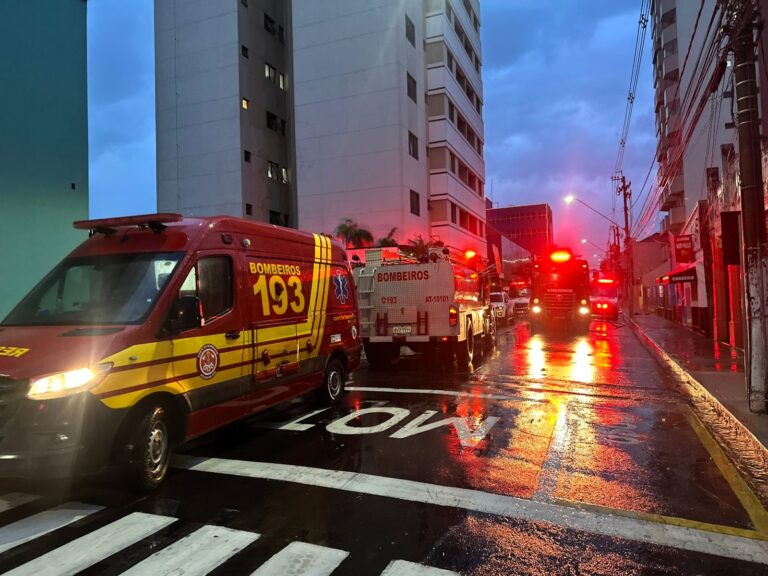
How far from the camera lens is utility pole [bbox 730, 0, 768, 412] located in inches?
287


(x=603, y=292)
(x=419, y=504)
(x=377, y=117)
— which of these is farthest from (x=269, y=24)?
(x=419, y=504)

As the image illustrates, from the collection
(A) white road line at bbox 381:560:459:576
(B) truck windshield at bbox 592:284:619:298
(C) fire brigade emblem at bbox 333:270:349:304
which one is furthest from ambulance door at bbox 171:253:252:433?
(B) truck windshield at bbox 592:284:619:298

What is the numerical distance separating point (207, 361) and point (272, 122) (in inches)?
1651

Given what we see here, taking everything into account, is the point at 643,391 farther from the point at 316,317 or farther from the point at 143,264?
the point at 143,264

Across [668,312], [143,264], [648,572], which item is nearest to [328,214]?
[668,312]

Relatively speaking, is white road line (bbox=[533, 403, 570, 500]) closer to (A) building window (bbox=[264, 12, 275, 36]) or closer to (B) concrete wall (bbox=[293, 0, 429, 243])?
(B) concrete wall (bbox=[293, 0, 429, 243])

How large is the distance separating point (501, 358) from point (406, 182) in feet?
84.8

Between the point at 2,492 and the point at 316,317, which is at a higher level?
the point at 316,317

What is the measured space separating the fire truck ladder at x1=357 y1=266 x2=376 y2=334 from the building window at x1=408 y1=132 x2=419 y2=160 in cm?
2883

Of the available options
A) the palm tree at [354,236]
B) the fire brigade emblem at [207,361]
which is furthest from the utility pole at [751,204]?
the palm tree at [354,236]

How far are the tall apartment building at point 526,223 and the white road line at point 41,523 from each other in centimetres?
13221

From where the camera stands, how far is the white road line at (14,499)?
453 cm

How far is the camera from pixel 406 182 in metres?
38.6

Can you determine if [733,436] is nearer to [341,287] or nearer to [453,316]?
[341,287]
